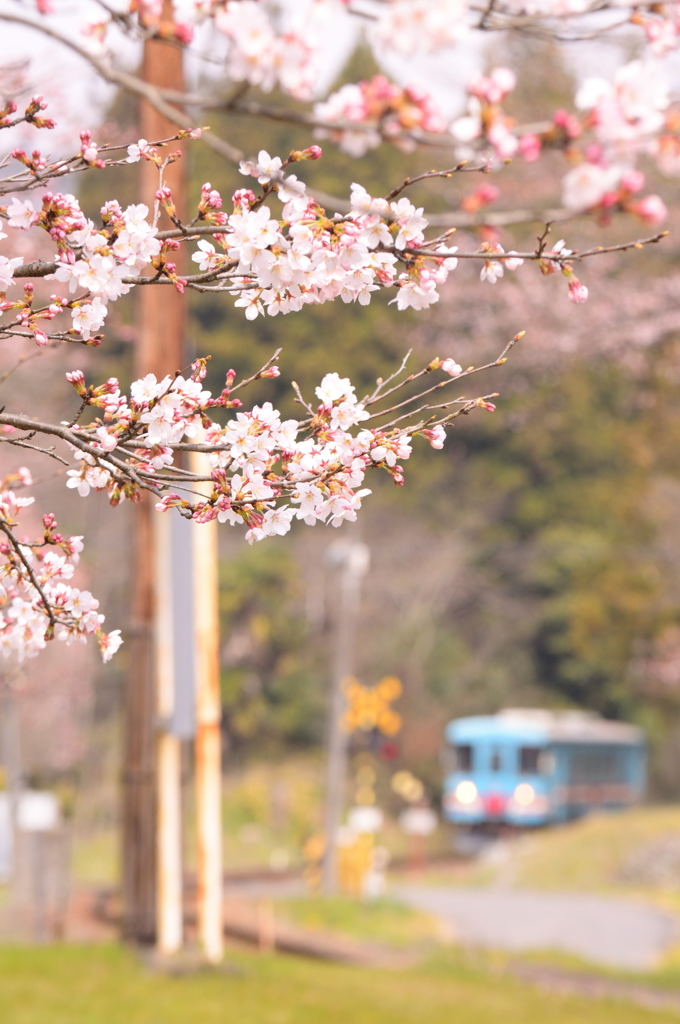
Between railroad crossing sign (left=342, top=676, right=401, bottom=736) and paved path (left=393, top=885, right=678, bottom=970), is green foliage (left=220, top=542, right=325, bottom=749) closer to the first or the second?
railroad crossing sign (left=342, top=676, right=401, bottom=736)

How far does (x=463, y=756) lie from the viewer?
2742 cm

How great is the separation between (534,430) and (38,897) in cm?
2033

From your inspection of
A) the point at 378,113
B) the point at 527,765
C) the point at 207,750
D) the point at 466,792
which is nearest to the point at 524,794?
the point at 527,765

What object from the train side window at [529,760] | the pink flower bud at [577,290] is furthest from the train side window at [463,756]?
the pink flower bud at [577,290]

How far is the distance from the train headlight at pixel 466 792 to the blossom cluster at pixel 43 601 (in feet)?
82.6

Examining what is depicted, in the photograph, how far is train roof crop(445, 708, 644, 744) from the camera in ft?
86.8

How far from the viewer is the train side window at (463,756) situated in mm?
27297

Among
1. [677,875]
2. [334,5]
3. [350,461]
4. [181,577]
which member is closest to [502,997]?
[181,577]

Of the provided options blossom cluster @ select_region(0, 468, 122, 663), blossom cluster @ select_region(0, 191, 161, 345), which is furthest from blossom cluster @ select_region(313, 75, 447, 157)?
blossom cluster @ select_region(0, 468, 122, 663)

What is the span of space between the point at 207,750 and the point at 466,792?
63.5ft

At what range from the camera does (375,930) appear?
12938 mm

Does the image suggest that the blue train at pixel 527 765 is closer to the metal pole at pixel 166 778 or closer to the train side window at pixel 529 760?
the train side window at pixel 529 760

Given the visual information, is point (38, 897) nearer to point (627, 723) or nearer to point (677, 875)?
point (677, 875)

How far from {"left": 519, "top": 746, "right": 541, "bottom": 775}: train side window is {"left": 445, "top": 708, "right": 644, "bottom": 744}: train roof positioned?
0.24 meters
